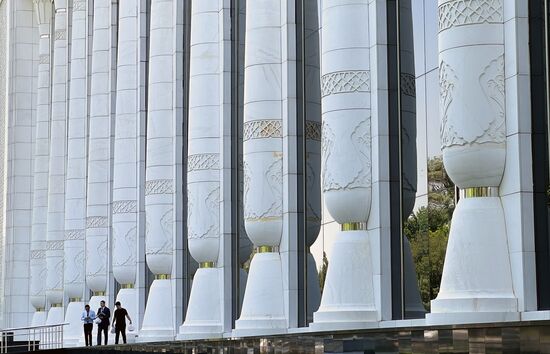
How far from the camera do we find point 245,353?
80.8 feet

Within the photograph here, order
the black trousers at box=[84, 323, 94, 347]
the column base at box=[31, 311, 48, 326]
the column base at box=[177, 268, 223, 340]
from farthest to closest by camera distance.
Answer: the column base at box=[31, 311, 48, 326]
the black trousers at box=[84, 323, 94, 347]
the column base at box=[177, 268, 223, 340]

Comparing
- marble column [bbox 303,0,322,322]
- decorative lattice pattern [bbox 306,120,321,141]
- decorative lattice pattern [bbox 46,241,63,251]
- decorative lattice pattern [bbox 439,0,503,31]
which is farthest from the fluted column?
decorative lattice pattern [bbox 439,0,503,31]

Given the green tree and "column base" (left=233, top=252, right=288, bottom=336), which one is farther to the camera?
"column base" (left=233, top=252, right=288, bottom=336)

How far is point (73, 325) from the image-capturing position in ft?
157

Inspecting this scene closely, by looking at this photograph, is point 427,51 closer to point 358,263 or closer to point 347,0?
point 347,0

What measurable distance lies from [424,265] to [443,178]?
175cm

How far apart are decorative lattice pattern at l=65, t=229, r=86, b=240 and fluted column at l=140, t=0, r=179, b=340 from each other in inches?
442

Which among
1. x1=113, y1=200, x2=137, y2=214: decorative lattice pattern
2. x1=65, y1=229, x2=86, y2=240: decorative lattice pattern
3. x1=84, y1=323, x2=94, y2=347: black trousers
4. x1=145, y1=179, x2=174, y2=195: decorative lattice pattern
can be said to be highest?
x1=145, y1=179, x2=174, y2=195: decorative lattice pattern

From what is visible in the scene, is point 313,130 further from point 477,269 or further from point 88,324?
point 88,324

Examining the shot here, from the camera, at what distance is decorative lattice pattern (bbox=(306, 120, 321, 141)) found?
2905 centimetres

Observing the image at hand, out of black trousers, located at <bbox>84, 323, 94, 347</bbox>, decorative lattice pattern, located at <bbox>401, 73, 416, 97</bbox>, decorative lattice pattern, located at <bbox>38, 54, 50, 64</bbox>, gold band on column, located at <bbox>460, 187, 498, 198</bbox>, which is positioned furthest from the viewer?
decorative lattice pattern, located at <bbox>38, 54, 50, 64</bbox>

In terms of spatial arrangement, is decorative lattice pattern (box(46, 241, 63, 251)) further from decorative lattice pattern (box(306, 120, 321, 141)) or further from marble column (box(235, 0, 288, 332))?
decorative lattice pattern (box(306, 120, 321, 141))

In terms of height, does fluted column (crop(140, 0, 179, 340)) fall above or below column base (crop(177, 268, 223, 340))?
above

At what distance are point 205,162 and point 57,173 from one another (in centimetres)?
2153
